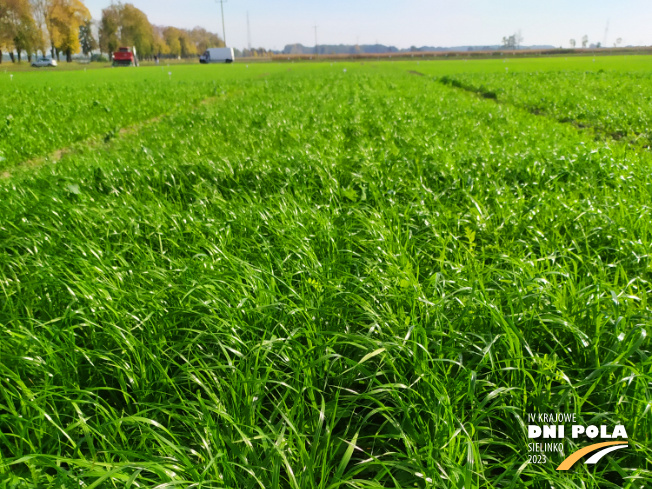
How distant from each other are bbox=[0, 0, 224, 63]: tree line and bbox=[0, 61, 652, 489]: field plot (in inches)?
2813

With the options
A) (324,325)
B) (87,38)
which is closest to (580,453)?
(324,325)

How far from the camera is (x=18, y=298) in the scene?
8.27 feet

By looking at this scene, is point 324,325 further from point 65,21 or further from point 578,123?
point 65,21

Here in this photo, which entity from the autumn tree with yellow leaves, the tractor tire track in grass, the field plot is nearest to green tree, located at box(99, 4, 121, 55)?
the autumn tree with yellow leaves

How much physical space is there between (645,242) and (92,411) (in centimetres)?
382

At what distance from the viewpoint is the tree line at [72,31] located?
56.6 metres

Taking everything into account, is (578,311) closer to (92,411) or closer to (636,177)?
(92,411)

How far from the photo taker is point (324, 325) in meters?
2.26

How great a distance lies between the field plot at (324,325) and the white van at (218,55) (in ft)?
288

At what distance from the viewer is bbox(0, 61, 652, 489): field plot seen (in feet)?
5.17

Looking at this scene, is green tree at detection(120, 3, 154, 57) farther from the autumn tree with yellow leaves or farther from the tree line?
the autumn tree with yellow leaves

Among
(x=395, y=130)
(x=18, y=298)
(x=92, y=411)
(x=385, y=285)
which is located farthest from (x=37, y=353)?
(x=395, y=130)

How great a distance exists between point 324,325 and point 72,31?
90.7 meters

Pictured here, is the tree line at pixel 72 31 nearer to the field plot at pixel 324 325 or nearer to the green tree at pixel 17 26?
the green tree at pixel 17 26
